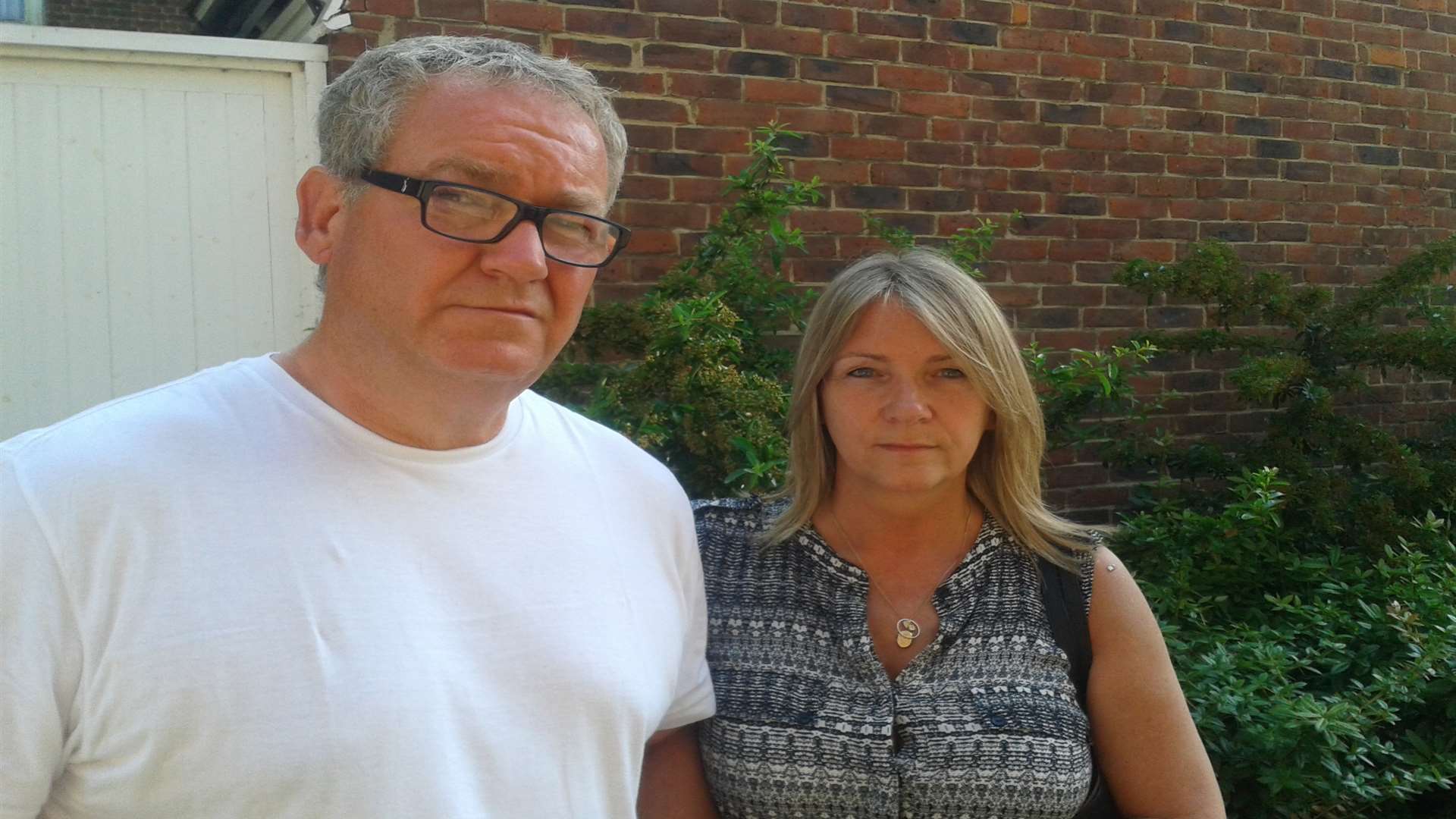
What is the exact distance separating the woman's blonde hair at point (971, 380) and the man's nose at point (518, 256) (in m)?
0.74

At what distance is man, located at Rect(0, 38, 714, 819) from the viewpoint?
1322mm

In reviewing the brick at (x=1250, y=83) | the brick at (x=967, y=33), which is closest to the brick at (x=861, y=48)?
the brick at (x=967, y=33)

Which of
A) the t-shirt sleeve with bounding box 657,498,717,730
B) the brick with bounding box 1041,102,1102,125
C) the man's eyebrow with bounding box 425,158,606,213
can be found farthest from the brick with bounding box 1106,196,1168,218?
the man's eyebrow with bounding box 425,158,606,213

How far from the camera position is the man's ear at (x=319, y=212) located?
165 centimetres

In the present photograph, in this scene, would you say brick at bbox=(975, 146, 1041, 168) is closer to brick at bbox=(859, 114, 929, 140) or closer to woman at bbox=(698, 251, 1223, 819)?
brick at bbox=(859, 114, 929, 140)

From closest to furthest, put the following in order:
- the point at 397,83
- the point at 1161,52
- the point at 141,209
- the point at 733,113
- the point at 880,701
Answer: the point at 397,83
the point at 880,701
the point at 141,209
the point at 733,113
the point at 1161,52

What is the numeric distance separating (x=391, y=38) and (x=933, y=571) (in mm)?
2752

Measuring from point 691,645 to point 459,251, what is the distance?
0.79 m

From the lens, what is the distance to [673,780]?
200 cm

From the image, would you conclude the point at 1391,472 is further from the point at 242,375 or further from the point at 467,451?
the point at 242,375

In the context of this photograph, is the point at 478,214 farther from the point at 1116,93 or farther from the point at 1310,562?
the point at 1116,93

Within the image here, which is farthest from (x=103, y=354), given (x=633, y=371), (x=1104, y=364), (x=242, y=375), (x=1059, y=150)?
(x=1059, y=150)

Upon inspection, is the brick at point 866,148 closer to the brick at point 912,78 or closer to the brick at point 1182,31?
the brick at point 912,78

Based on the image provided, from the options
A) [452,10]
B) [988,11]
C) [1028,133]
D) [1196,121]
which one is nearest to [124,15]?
[452,10]
